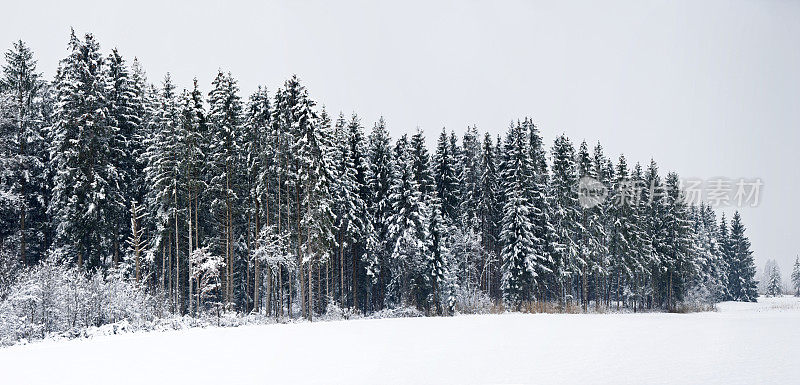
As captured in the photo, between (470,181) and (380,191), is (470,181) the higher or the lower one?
the higher one

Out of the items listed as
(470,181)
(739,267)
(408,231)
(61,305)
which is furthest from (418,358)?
(739,267)

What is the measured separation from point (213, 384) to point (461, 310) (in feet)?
118

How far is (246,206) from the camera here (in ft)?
121

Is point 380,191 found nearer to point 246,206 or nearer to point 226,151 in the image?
point 246,206

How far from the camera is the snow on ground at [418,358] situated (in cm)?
1034

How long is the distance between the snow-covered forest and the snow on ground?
6.69m

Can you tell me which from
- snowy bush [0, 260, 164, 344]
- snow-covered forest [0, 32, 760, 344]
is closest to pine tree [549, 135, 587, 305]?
snow-covered forest [0, 32, 760, 344]

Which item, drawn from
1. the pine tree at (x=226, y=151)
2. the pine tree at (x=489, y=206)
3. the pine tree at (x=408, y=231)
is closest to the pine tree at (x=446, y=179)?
the pine tree at (x=489, y=206)

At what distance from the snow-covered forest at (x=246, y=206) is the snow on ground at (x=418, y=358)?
669 centimetres

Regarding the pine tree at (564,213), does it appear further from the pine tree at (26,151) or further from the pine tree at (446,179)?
the pine tree at (26,151)

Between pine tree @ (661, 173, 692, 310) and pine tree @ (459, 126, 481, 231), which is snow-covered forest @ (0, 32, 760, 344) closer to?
pine tree @ (459, 126, 481, 231)

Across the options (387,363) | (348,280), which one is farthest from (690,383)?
(348,280)

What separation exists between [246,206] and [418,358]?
2629 centimetres

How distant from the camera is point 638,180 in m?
57.8
